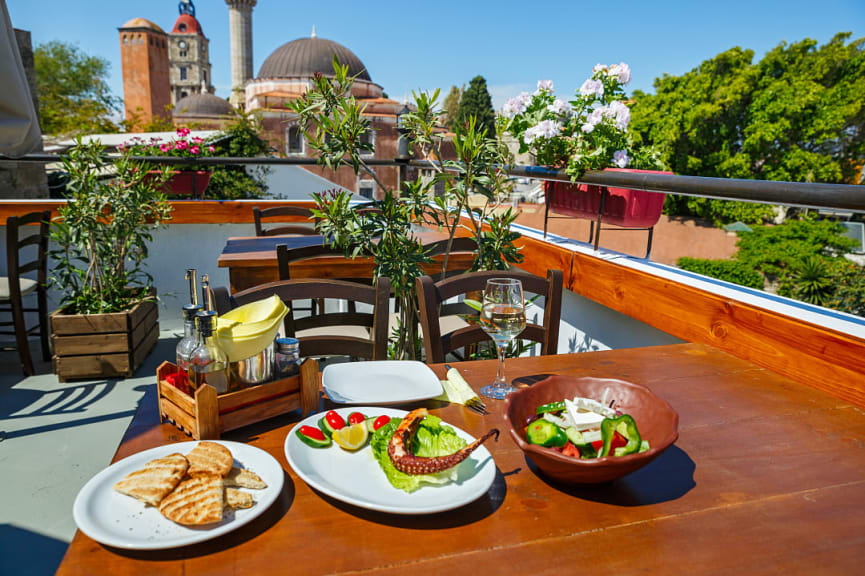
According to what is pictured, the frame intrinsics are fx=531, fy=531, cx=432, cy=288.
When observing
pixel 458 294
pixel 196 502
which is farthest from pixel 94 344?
pixel 196 502

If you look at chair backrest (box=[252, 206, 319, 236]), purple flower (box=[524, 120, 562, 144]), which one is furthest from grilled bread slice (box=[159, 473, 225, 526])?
chair backrest (box=[252, 206, 319, 236])

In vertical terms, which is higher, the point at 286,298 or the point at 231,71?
the point at 231,71

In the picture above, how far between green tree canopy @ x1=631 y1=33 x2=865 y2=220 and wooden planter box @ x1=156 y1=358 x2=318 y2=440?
24538mm

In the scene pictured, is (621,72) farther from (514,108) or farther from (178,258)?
(178,258)

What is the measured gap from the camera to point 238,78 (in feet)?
152

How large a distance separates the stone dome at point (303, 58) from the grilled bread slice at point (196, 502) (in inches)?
1499

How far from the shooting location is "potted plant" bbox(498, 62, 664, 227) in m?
2.01

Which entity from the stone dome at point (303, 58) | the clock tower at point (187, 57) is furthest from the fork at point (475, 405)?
the clock tower at point (187, 57)

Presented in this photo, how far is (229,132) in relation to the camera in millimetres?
8008

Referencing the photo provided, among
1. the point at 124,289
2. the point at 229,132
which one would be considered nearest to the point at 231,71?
the point at 229,132

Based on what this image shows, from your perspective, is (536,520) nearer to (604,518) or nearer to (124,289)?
(604,518)

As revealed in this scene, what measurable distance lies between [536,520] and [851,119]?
97.2ft

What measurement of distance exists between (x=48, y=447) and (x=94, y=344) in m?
0.72

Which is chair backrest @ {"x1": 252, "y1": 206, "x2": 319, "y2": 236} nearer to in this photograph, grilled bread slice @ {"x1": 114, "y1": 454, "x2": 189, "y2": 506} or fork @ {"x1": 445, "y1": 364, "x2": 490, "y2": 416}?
fork @ {"x1": 445, "y1": 364, "x2": 490, "y2": 416}
